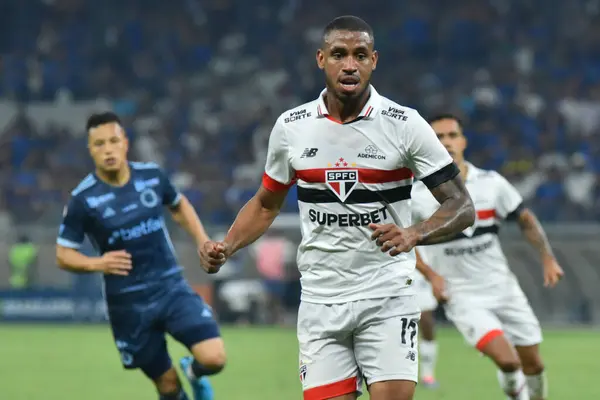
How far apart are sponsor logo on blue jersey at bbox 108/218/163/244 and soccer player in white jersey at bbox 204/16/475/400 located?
8.02ft

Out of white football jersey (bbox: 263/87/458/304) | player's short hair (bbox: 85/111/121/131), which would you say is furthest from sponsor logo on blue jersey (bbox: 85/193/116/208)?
white football jersey (bbox: 263/87/458/304)

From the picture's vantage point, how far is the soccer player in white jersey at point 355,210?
16.8 ft

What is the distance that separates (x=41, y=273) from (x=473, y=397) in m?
10.5

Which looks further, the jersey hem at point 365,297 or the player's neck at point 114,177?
the player's neck at point 114,177

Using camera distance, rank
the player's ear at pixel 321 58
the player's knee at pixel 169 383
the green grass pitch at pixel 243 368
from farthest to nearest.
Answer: the green grass pitch at pixel 243 368, the player's knee at pixel 169 383, the player's ear at pixel 321 58

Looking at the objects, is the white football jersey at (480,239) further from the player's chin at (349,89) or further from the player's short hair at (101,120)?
the player's chin at (349,89)

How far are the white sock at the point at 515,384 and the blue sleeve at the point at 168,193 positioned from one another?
262cm

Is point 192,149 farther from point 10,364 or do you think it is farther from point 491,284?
point 491,284

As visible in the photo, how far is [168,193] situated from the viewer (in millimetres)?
8031

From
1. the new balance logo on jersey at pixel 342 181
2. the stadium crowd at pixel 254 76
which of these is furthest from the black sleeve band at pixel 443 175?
the stadium crowd at pixel 254 76

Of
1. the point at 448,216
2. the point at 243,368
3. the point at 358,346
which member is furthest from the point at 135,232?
the point at 243,368

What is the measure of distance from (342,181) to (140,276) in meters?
2.91

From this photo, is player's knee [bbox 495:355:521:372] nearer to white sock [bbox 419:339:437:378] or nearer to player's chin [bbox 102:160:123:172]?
player's chin [bbox 102:160:123:172]

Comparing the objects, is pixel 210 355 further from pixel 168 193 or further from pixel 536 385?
pixel 536 385
